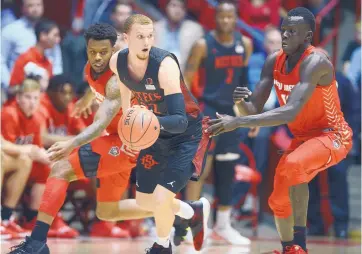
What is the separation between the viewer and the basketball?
7.56 m

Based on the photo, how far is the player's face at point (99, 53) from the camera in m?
8.68

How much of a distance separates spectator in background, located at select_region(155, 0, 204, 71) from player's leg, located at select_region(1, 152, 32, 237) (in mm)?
2207

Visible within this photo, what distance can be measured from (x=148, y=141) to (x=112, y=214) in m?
1.48

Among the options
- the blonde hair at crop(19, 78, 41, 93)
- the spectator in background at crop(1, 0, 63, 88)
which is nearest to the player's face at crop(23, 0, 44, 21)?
the spectator in background at crop(1, 0, 63, 88)

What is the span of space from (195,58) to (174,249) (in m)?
2.07

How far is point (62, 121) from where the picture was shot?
11.2 meters

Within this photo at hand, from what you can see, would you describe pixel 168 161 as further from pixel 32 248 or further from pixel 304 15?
pixel 304 15

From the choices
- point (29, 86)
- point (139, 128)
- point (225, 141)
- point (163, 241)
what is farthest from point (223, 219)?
point (139, 128)

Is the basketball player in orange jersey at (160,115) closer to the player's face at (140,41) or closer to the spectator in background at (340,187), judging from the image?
the player's face at (140,41)

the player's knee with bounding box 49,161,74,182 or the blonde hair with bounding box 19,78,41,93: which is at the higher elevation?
the blonde hair with bounding box 19,78,41,93

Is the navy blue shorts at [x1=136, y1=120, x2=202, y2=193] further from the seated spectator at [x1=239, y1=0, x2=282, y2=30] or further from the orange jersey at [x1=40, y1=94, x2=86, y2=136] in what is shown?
the seated spectator at [x1=239, y1=0, x2=282, y2=30]

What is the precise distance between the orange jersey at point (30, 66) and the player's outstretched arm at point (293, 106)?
399cm

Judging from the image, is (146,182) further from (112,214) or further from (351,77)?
(351,77)

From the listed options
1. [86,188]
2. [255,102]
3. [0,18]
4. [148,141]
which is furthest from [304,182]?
[0,18]
